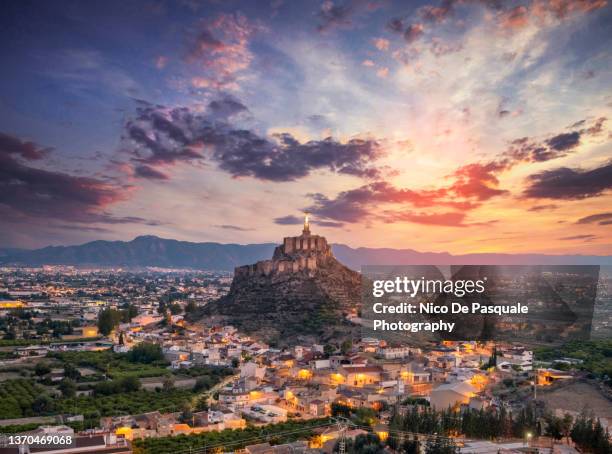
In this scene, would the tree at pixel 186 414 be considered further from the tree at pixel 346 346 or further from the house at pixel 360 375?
the tree at pixel 346 346

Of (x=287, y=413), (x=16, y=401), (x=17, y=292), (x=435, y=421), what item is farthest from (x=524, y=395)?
(x=17, y=292)

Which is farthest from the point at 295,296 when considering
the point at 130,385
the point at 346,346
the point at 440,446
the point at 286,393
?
the point at 440,446

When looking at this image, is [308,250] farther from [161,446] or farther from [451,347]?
[161,446]

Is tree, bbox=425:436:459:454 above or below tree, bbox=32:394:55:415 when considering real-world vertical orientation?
above

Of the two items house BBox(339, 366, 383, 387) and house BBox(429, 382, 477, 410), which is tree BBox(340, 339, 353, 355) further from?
house BBox(429, 382, 477, 410)

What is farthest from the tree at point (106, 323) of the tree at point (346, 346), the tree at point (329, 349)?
the tree at point (346, 346)

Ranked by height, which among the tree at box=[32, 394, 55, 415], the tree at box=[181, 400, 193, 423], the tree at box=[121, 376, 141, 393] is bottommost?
the tree at box=[32, 394, 55, 415]

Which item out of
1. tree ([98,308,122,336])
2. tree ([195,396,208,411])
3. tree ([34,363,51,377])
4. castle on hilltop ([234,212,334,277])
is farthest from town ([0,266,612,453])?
castle on hilltop ([234,212,334,277])
